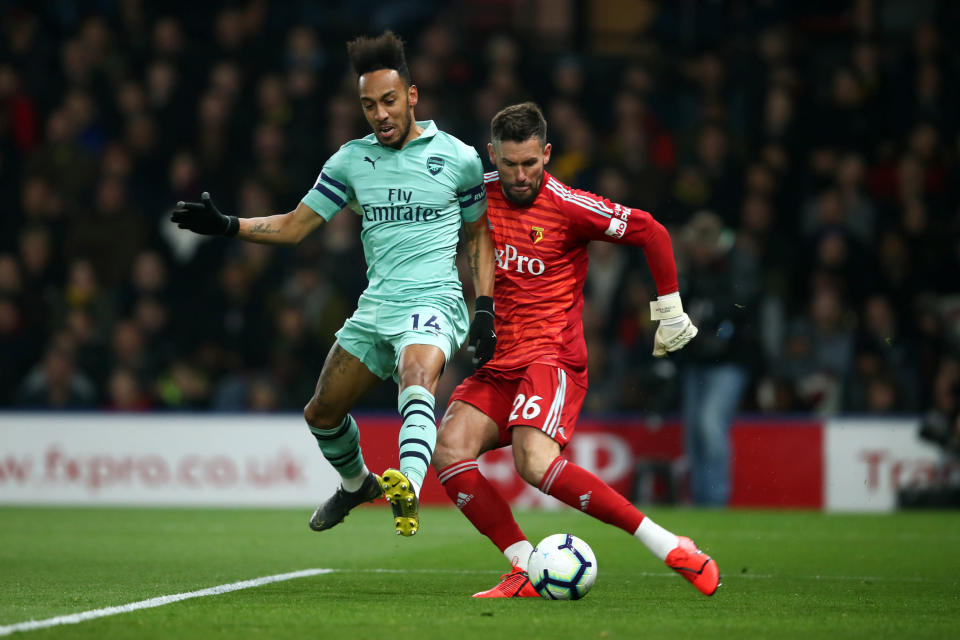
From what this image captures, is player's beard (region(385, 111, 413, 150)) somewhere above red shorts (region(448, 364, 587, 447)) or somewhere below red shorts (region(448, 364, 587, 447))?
above

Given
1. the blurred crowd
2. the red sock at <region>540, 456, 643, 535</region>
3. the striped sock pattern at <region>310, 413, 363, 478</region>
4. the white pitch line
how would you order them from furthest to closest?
the blurred crowd → the striped sock pattern at <region>310, 413, 363, 478</region> → the red sock at <region>540, 456, 643, 535</region> → the white pitch line

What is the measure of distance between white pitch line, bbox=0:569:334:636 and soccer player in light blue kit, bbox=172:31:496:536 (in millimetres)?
838

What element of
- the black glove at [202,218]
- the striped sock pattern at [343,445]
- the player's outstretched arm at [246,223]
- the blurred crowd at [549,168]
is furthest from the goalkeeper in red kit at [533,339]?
the blurred crowd at [549,168]

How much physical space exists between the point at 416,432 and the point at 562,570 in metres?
0.85

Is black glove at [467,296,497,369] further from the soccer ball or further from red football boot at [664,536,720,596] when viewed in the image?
red football boot at [664,536,720,596]

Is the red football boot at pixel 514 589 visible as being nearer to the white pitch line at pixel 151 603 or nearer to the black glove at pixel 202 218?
the white pitch line at pixel 151 603

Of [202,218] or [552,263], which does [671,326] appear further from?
[202,218]

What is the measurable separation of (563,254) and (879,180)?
7.95m

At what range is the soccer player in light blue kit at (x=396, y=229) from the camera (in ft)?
20.4

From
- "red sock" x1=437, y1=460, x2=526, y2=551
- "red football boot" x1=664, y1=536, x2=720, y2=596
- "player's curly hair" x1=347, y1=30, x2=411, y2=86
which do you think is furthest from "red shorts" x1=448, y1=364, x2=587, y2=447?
"player's curly hair" x1=347, y1=30, x2=411, y2=86

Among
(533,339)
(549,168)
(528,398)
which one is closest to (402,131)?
(533,339)

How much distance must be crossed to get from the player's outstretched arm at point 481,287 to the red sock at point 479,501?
1.64 feet

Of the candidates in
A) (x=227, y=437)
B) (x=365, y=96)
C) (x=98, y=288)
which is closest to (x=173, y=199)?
(x=98, y=288)

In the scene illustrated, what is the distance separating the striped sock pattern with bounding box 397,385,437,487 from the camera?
5.74 meters
